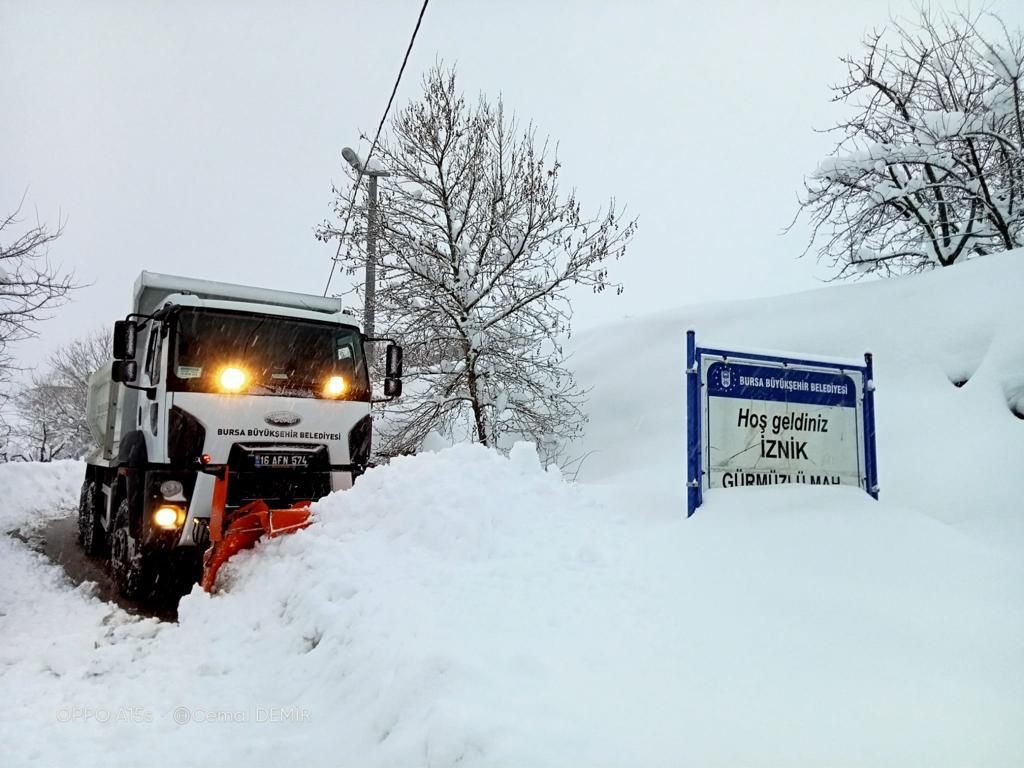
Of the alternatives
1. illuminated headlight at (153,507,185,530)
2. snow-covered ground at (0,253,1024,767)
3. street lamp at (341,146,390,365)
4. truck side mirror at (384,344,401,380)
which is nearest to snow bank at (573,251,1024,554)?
snow-covered ground at (0,253,1024,767)

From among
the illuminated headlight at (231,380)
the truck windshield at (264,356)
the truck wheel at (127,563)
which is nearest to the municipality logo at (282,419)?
the truck windshield at (264,356)

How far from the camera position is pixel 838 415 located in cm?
633

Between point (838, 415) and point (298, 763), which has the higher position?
point (838, 415)

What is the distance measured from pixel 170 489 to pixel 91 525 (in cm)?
424

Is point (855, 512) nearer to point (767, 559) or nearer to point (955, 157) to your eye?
point (767, 559)

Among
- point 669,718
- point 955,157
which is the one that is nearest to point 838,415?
point 669,718

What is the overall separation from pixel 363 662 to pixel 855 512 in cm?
389

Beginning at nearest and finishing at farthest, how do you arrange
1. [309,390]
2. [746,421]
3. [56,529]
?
[746,421], [309,390], [56,529]

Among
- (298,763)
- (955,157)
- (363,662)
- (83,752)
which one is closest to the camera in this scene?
(298,763)

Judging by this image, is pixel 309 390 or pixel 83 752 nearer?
pixel 83 752

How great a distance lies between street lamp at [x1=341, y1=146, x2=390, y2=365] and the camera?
43.1 feet

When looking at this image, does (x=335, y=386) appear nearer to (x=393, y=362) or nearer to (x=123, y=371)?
(x=393, y=362)

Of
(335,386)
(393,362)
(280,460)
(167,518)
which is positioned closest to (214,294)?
(335,386)

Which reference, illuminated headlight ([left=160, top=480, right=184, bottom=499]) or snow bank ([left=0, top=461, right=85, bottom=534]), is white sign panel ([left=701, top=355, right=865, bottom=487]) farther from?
snow bank ([left=0, top=461, right=85, bottom=534])
